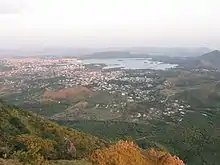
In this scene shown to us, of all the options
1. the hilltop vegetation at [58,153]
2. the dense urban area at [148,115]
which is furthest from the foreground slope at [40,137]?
the dense urban area at [148,115]

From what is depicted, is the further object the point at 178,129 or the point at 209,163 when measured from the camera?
the point at 178,129

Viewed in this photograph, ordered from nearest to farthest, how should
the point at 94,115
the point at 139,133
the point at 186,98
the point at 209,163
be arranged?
the point at 209,163
the point at 139,133
the point at 94,115
the point at 186,98

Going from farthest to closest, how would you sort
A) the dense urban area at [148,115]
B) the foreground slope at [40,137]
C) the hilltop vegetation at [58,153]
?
the dense urban area at [148,115], the foreground slope at [40,137], the hilltop vegetation at [58,153]

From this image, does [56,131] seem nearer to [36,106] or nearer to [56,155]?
[56,155]

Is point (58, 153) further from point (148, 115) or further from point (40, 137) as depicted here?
point (148, 115)

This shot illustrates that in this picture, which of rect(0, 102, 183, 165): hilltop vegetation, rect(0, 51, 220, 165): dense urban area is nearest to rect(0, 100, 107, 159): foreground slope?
rect(0, 102, 183, 165): hilltop vegetation

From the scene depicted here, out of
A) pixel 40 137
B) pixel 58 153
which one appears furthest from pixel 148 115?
pixel 58 153

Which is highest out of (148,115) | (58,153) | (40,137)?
(58,153)

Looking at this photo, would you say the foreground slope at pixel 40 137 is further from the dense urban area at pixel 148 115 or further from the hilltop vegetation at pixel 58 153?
the dense urban area at pixel 148 115

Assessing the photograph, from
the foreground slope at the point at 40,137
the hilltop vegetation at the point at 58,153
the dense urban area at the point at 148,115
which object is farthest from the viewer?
the dense urban area at the point at 148,115

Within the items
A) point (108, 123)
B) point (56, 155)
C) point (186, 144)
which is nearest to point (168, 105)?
point (108, 123)

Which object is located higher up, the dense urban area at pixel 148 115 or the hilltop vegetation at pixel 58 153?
the hilltop vegetation at pixel 58 153
